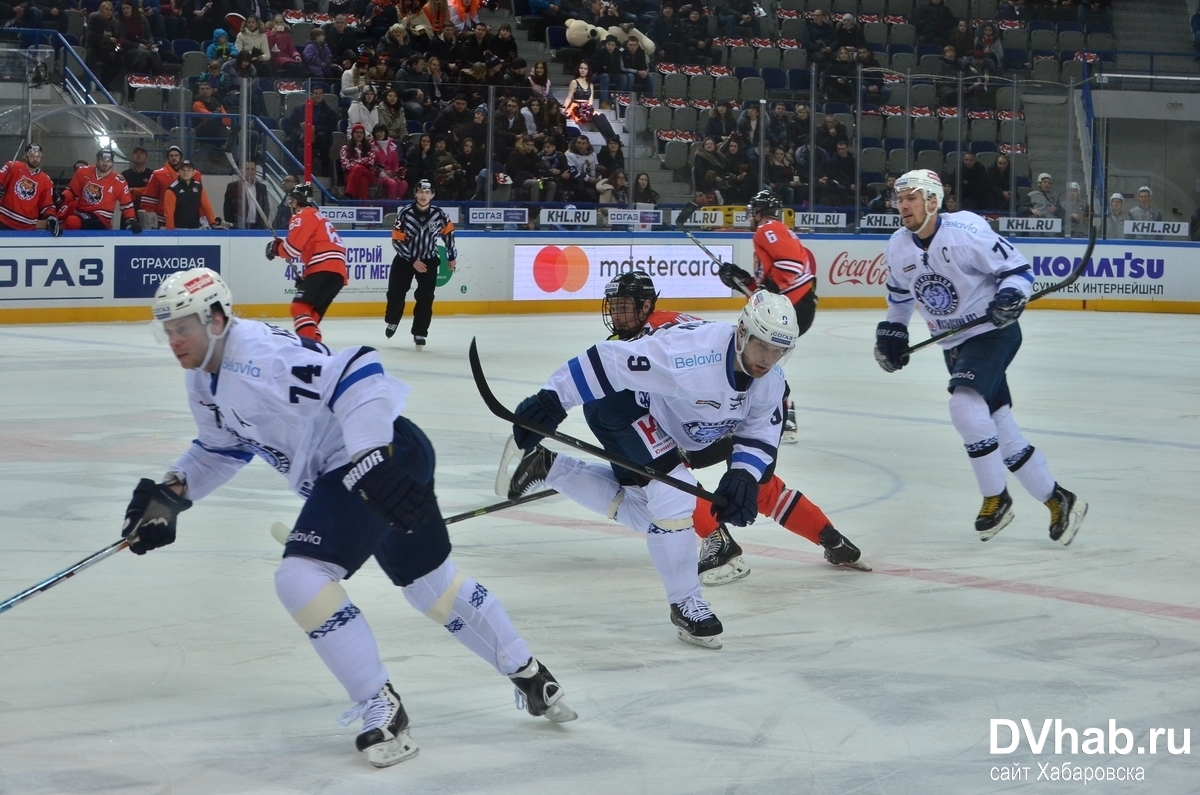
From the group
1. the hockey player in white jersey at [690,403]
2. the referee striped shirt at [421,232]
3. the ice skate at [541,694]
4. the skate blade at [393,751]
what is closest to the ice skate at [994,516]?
the hockey player in white jersey at [690,403]

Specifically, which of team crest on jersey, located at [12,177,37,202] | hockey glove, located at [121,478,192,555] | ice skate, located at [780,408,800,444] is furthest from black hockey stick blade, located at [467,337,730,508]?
team crest on jersey, located at [12,177,37,202]

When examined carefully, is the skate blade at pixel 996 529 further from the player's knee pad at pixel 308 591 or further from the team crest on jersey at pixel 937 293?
the player's knee pad at pixel 308 591

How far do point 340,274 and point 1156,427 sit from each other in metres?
5.73

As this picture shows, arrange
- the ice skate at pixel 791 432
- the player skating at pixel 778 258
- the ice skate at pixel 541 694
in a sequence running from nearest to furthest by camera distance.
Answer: the ice skate at pixel 541 694
the ice skate at pixel 791 432
the player skating at pixel 778 258

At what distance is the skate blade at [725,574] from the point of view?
5133 mm

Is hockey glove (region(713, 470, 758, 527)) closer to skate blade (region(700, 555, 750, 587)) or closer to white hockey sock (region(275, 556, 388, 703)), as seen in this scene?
skate blade (region(700, 555, 750, 587))

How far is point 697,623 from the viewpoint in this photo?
431 cm

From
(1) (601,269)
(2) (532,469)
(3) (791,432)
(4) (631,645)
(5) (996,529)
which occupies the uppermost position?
(2) (532,469)

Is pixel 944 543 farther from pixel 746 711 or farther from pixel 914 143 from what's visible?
pixel 914 143

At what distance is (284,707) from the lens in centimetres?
369

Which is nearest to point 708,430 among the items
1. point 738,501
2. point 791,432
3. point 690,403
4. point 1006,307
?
point 690,403

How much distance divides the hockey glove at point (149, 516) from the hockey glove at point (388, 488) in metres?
0.68

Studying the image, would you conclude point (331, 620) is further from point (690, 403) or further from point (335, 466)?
point (690, 403)

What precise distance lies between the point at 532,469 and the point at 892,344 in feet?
6.69
